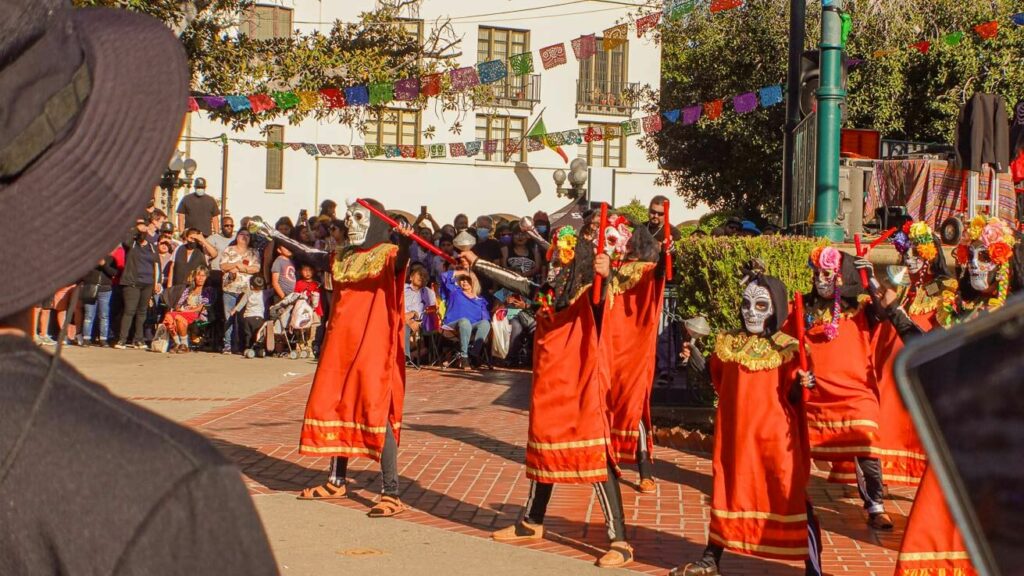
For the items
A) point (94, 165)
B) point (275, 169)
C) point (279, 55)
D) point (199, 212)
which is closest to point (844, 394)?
point (94, 165)

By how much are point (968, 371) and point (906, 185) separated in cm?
1779

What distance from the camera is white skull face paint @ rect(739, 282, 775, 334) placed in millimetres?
6762

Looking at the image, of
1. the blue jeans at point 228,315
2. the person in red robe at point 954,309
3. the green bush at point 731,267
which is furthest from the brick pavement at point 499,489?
the blue jeans at point 228,315

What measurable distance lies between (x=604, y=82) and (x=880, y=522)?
37.8 m

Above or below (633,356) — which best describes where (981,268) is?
above

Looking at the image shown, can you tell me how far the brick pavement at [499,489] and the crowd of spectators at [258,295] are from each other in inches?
155

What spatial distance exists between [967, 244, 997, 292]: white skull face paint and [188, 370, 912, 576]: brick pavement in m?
1.57

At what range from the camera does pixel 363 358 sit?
27.2ft

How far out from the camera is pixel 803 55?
1223cm

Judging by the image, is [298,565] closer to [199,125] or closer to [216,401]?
[216,401]

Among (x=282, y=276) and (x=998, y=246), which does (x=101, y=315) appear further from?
(x=998, y=246)

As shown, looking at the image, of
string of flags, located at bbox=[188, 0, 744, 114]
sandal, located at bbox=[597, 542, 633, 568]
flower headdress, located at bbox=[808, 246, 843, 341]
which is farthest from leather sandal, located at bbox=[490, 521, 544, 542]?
string of flags, located at bbox=[188, 0, 744, 114]

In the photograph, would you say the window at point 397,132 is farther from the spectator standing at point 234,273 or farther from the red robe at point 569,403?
the red robe at point 569,403

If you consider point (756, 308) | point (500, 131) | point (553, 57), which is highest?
point (500, 131)
